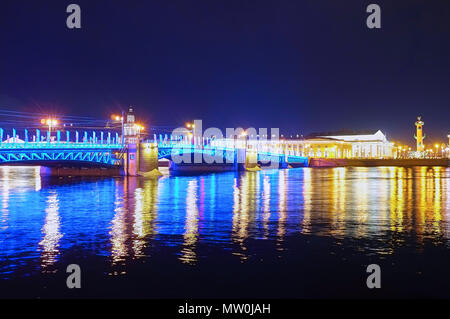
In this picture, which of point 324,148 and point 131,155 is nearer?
point 131,155

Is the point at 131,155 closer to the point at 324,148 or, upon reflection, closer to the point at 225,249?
the point at 225,249

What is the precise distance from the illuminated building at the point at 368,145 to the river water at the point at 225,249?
122 m

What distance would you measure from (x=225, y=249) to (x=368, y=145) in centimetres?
14149

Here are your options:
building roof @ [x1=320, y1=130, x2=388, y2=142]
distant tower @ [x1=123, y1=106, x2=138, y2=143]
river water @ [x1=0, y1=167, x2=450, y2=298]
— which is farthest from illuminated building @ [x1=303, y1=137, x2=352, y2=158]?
river water @ [x1=0, y1=167, x2=450, y2=298]

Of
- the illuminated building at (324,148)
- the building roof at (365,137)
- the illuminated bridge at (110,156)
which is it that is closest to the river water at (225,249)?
the illuminated bridge at (110,156)

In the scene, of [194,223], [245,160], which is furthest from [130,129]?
[194,223]

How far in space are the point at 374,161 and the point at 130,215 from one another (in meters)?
99.9

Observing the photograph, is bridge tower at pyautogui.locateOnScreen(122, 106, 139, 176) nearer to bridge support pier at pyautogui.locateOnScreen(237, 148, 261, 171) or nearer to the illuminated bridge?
the illuminated bridge

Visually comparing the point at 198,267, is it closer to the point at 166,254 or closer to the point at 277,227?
the point at 166,254

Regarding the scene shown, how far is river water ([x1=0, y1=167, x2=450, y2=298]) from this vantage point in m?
12.5

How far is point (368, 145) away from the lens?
152750mm

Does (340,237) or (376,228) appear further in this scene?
(376,228)

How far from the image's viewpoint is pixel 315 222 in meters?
23.2
